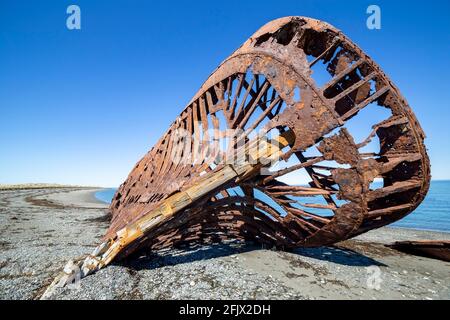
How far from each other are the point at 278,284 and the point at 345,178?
8.43 ft

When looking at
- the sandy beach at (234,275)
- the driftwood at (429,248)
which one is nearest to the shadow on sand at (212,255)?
the sandy beach at (234,275)

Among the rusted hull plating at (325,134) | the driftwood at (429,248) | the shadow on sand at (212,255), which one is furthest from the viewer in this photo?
the driftwood at (429,248)

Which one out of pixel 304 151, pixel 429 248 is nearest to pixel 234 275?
pixel 304 151

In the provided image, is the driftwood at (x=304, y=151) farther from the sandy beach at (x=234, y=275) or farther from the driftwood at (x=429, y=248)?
the driftwood at (x=429, y=248)

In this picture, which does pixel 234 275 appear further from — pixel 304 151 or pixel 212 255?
pixel 304 151

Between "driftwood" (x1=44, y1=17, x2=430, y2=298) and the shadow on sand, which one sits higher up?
"driftwood" (x1=44, y1=17, x2=430, y2=298)

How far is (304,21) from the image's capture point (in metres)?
5.09

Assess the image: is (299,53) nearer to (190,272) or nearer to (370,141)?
(370,141)

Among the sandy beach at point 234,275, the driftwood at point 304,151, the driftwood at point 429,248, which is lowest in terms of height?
the driftwood at point 429,248

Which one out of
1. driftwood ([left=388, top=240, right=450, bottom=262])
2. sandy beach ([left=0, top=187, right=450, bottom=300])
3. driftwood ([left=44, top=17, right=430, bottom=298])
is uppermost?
driftwood ([left=44, top=17, right=430, bottom=298])

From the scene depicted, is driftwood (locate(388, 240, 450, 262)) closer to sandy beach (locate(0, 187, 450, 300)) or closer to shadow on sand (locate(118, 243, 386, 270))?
sandy beach (locate(0, 187, 450, 300))

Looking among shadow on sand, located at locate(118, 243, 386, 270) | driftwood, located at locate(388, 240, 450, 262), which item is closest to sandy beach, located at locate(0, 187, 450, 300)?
shadow on sand, located at locate(118, 243, 386, 270)
